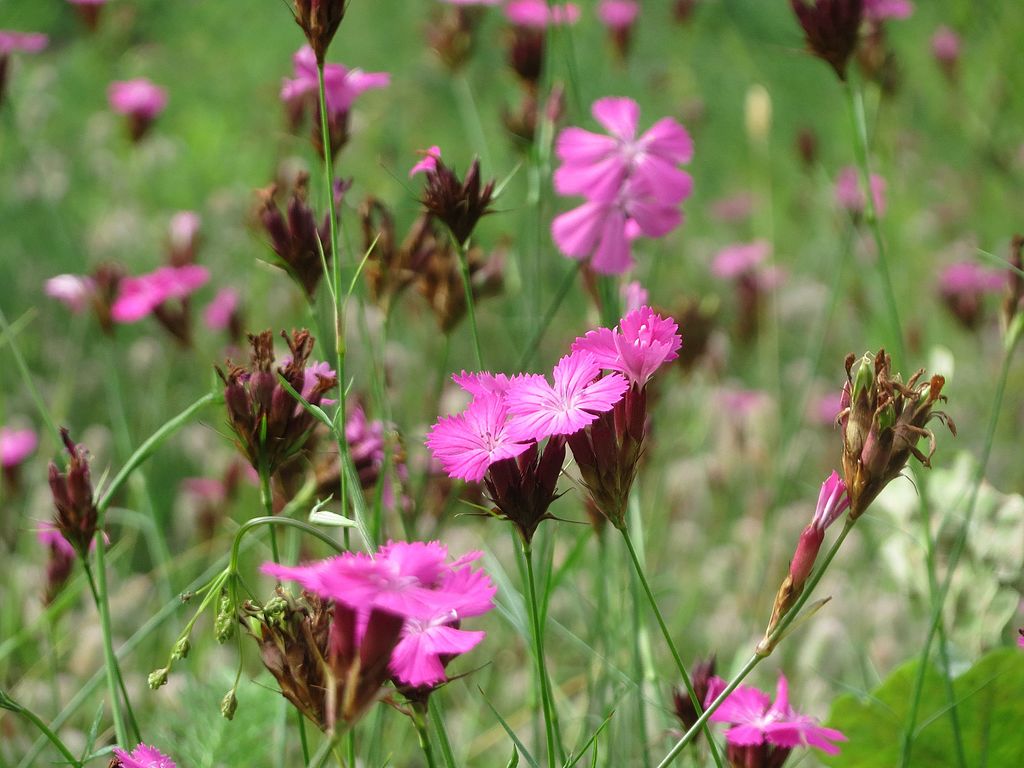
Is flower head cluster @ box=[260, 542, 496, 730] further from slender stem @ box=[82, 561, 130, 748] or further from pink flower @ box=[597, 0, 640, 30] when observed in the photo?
pink flower @ box=[597, 0, 640, 30]

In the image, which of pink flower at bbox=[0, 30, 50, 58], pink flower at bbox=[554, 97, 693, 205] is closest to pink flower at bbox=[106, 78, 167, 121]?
pink flower at bbox=[0, 30, 50, 58]

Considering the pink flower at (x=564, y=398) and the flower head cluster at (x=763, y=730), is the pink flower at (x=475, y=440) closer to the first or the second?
the pink flower at (x=564, y=398)

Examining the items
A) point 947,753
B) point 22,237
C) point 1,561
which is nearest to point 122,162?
point 22,237

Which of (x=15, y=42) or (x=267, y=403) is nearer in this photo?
(x=267, y=403)

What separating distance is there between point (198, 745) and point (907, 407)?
1.86 ft

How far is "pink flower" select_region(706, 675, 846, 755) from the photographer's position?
583mm

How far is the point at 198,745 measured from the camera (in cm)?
80

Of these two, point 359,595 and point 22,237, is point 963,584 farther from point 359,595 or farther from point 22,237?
point 22,237

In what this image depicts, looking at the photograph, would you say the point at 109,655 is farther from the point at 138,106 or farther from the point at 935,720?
the point at 138,106

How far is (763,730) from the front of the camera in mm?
587

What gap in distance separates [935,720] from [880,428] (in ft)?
1.27

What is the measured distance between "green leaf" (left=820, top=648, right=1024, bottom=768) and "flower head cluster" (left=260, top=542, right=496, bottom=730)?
1.35 feet

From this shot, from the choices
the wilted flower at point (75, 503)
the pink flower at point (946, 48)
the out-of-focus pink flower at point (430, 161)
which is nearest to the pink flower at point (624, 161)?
the out-of-focus pink flower at point (430, 161)

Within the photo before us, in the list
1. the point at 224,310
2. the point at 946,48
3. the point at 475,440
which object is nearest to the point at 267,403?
the point at 475,440
